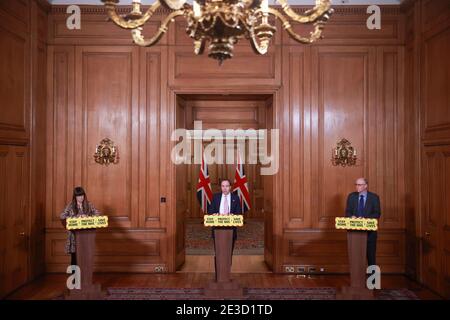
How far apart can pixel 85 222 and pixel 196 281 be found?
6.32 feet

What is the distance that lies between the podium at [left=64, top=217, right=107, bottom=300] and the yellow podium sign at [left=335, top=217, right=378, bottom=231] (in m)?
3.14

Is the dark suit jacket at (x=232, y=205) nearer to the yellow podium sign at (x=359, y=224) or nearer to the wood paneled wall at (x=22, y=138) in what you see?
the yellow podium sign at (x=359, y=224)

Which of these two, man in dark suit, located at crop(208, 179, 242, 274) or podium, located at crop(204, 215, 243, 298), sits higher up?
man in dark suit, located at crop(208, 179, 242, 274)

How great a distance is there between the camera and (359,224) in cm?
529

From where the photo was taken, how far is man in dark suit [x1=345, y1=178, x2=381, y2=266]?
570 cm

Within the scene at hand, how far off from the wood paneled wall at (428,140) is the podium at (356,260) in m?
1.11

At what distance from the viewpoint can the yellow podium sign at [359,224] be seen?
525cm

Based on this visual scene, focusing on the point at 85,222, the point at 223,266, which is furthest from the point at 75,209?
the point at 223,266

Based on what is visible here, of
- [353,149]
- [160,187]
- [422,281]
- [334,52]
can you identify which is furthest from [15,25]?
[422,281]

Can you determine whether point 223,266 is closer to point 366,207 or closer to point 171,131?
point 366,207

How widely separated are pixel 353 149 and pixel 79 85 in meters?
4.44

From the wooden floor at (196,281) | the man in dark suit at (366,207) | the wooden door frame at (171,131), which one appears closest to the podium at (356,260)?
the man in dark suit at (366,207)

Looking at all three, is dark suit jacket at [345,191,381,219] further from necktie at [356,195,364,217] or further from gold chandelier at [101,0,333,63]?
gold chandelier at [101,0,333,63]

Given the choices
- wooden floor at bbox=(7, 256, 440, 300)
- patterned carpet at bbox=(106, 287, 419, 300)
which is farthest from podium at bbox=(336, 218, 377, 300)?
wooden floor at bbox=(7, 256, 440, 300)
